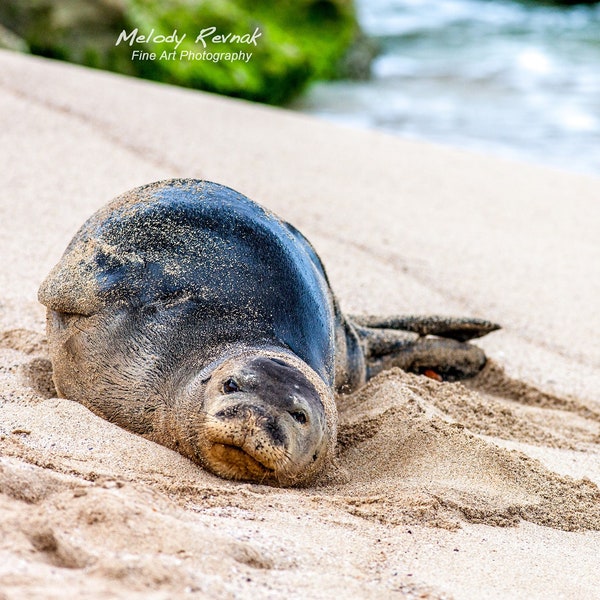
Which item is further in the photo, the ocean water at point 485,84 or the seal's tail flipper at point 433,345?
the ocean water at point 485,84

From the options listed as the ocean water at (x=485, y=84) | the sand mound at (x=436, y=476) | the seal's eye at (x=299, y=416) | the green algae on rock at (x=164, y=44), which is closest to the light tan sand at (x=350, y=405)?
the sand mound at (x=436, y=476)

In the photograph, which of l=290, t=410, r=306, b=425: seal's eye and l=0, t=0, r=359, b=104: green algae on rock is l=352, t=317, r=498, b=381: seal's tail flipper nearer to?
l=290, t=410, r=306, b=425: seal's eye

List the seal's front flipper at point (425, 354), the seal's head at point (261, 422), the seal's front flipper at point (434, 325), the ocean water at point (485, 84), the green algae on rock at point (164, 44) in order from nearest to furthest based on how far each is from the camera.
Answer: the seal's head at point (261, 422) → the seal's front flipper at point (425, 354) → the seal's front flipper at point (434, 325) → the green algae on rock at point (164, 44) → the ocean water at point (485, 84)

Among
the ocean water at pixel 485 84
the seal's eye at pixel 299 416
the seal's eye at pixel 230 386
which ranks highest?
the seal's eye at pixel 230 386

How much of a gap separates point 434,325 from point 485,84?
1083cm

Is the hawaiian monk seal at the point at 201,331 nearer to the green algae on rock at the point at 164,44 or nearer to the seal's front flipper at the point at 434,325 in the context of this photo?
the seal's front flipper at the point at 434,325

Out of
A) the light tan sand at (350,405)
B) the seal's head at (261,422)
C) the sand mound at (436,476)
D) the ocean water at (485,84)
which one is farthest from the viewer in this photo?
the ocean water at (485,84)

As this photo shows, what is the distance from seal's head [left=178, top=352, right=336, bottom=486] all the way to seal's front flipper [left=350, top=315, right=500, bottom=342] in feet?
5.65

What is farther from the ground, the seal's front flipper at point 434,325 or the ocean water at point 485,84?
the seal's front flipper at point 434,325

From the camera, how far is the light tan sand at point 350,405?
236 centimetres

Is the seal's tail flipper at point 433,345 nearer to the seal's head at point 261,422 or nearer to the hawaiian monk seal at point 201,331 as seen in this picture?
the hawaiian monk seal at point 201,331

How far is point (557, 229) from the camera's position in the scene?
7.08 meters

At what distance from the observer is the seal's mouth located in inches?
117

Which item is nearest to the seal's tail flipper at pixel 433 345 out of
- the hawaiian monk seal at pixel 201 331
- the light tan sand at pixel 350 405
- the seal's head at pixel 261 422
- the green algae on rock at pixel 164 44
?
the light tan sand at pixel 350 405
